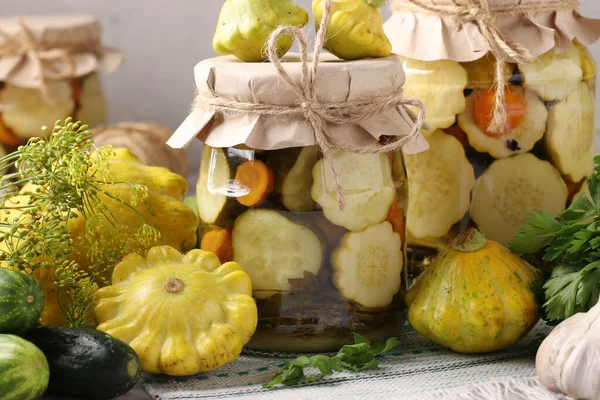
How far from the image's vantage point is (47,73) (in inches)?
80.9

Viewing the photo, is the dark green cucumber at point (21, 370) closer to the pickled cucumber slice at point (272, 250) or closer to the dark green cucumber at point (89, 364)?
the dark green cucumber at point (89, 364)

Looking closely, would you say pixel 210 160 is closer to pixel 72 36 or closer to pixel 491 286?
pixel 491 286

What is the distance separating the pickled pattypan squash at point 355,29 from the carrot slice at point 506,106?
0.22 meters

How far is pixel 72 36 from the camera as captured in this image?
2.12 metres

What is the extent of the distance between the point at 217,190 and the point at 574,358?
498 mm

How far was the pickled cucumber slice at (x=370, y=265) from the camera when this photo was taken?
1.13m

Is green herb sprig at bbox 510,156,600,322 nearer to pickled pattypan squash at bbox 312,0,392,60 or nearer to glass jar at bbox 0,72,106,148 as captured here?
pickled pattypan squash at bbox 312,0,392,60

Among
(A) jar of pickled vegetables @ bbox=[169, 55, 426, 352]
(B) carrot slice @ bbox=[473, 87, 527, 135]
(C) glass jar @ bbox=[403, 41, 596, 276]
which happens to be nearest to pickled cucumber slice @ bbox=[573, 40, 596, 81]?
(C) glass jar @ bbox=[403, 41, 596, 276]

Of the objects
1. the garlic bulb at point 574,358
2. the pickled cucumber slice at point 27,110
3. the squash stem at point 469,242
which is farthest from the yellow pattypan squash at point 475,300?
the pickled cucumber slice at point 27,110

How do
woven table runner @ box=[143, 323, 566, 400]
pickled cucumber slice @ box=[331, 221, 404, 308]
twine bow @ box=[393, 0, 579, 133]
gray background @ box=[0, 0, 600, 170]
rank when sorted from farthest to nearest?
gray background @ box=[0, 0, 600, 170], twine bow @ box=[393, 0, 579, 133], pickled cucumber slice @ box=[331, 221, 404, 308], woven table runner @ box=[143, 323, 566, 400]

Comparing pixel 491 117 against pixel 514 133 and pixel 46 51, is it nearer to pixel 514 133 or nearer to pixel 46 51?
pixel 514 133

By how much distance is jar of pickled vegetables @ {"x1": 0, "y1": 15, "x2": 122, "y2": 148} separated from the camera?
6.64 feet

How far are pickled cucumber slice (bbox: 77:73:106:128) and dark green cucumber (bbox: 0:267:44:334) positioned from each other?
122 centimetres

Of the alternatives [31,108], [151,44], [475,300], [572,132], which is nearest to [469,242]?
[475,300]
